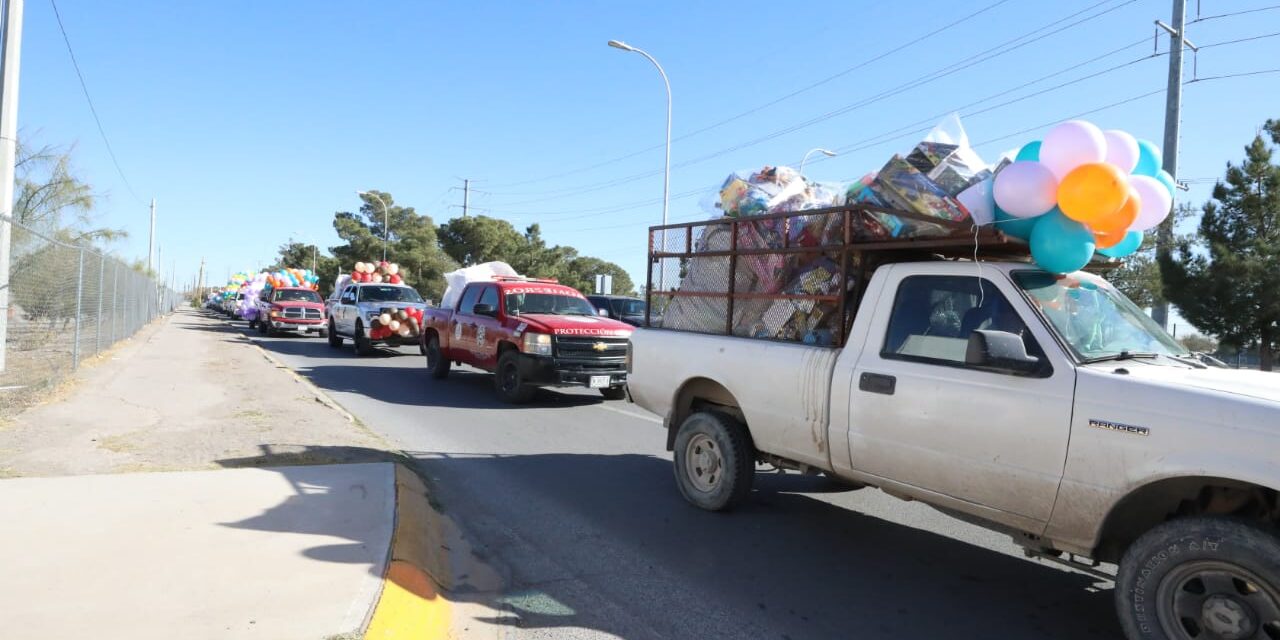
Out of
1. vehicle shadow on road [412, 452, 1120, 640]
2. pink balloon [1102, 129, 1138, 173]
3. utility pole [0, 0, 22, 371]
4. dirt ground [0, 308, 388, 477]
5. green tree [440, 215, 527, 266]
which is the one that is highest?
green tree [440, 215, 527, 266]

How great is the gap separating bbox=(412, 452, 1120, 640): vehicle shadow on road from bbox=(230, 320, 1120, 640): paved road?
1 cm

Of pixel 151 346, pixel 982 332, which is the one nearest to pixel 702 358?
pixel 982 332

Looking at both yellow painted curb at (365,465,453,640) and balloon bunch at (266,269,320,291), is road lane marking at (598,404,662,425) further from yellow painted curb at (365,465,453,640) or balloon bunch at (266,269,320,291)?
balloon bunch at (266,269,320,291)

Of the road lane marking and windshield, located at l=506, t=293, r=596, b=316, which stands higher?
windshield, located at l=506, t=293, r=596, b=316

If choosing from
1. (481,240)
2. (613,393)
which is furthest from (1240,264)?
(481,240)

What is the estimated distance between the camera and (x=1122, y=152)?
421cm

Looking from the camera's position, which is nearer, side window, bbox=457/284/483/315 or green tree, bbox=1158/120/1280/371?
side window, bbox=457/284/483/315

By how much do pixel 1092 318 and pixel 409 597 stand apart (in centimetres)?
378

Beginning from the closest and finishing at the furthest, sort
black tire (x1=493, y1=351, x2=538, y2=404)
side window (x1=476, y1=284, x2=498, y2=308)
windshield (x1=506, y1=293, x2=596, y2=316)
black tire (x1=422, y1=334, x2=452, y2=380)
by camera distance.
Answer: black tire (x1=493, y1=351, x2=538, y2=404), windshield (x1=506, y1=293, x2=596, y2=316), side window (x1=476, y1=284, x2=498, y2=308), black tire (x1=422, y1=334, x2=452, y2=380)

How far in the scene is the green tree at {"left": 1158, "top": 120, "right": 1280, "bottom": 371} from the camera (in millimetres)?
16453

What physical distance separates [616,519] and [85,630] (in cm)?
323

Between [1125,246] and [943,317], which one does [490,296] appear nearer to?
[943,317]

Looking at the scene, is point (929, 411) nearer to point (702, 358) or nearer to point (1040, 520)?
point (1040, 520)

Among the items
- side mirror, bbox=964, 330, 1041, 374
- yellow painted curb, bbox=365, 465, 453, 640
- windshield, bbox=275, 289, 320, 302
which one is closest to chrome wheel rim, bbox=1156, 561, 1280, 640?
side mirror, bbox=964, 330, 1041, 374
